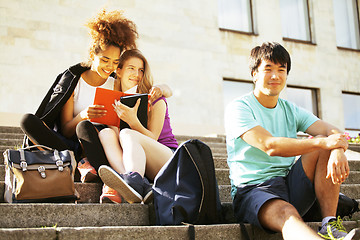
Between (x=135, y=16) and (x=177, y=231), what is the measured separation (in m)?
8.75

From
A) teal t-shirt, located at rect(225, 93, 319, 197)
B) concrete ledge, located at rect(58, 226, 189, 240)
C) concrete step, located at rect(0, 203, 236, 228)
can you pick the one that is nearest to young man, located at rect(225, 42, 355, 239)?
teal t-shirt, located at rect(225, 93, 319, 197)

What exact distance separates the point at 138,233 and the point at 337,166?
1.23 metres

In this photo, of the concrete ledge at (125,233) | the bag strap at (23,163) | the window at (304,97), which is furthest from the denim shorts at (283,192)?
the window at (304,97)

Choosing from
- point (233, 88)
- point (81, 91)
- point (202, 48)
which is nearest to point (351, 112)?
point (233, 88)

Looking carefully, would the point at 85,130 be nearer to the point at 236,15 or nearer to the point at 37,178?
the point at 37,178

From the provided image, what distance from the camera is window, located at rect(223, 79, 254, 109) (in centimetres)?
1222

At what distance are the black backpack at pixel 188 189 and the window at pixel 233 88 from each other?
9.04 meters

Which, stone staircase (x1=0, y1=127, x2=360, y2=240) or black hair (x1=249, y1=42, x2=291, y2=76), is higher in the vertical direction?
black hair (x1=249, y1=42, x2=291, y2=76)

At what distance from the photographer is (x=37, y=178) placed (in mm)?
3326

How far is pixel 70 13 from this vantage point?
10453 mm

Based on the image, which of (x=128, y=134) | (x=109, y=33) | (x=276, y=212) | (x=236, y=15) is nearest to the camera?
(x=276, y=212)

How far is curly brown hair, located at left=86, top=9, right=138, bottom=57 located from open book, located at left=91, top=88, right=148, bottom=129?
0.59 meters

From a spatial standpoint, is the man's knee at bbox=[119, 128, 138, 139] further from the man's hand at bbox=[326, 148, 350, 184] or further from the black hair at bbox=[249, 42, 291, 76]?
the man's hand at bbox=[326, 148, 350, 184]

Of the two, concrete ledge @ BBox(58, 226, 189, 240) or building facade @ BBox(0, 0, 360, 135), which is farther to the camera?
building facade @ BBox(0, 0, 360, 135)
